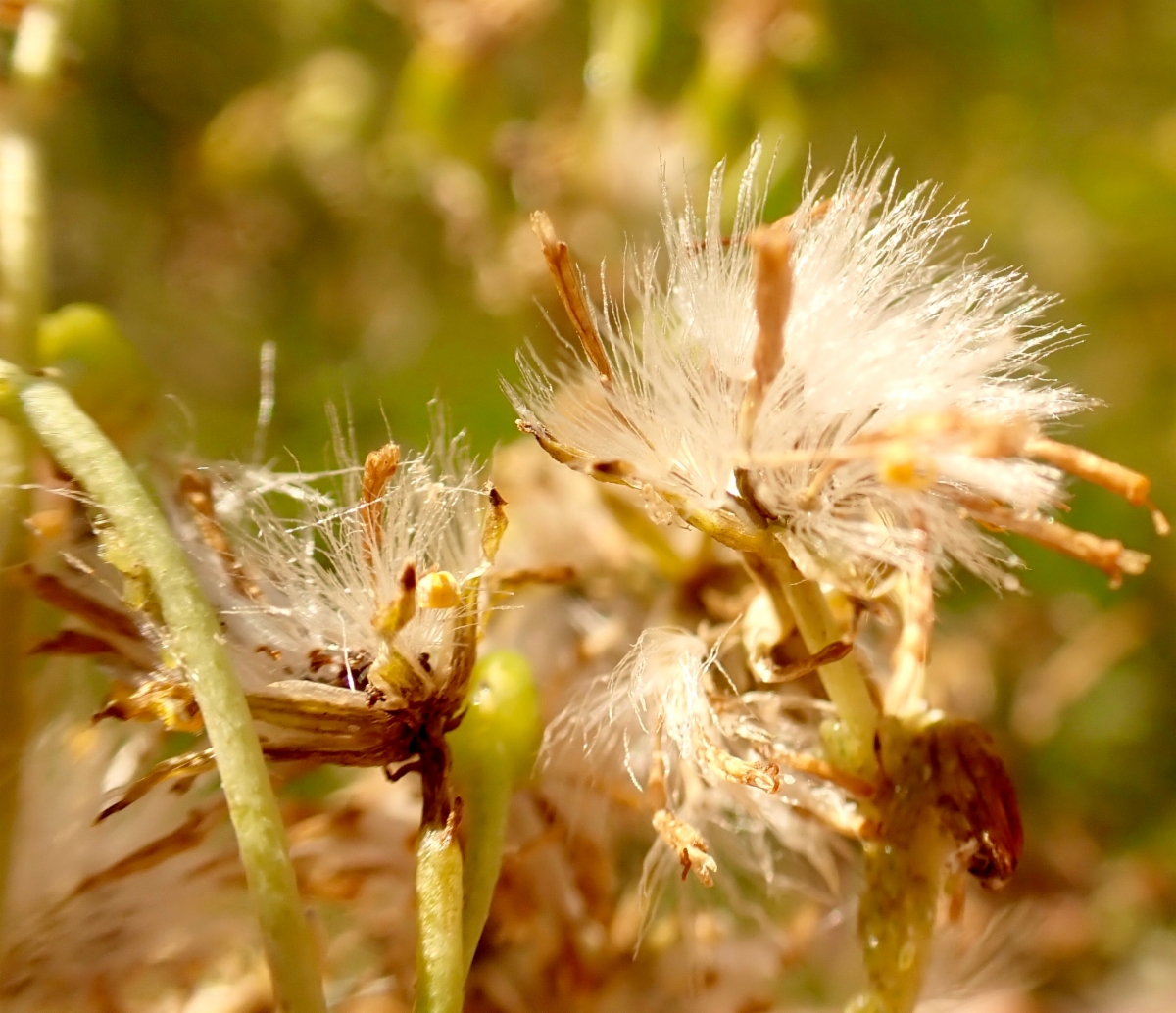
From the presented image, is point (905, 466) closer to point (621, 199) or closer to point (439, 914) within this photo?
point (439, 914)

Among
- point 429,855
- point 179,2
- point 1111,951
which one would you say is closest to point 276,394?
point 179,2

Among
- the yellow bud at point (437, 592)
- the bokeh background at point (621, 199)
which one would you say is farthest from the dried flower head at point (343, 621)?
the bokeh background at point (621, 199)

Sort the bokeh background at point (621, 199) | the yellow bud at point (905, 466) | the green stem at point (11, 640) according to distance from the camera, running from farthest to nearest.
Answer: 1. the bokeh background at point (621, 199)
2. the green stem at point (11, 640)
3. the yellow bud at point (905, 466)

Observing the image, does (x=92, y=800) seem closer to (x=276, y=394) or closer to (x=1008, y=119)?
(x=276, y=394)

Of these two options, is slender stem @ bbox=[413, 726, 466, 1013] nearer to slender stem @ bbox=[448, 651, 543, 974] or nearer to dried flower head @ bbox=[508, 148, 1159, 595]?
slender stem @ bbox=[448, 651, 543, 974]

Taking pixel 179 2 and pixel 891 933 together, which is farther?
pixel 179 2

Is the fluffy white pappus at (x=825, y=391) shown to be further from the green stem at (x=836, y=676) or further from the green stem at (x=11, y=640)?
the green stem at (x=11, y=640)
